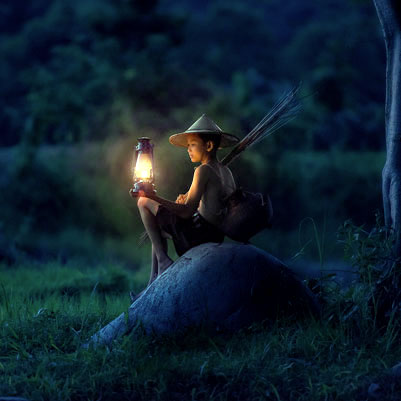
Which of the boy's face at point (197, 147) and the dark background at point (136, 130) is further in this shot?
the dark background at point (136, 130)

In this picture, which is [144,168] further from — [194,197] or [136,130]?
[136,130]

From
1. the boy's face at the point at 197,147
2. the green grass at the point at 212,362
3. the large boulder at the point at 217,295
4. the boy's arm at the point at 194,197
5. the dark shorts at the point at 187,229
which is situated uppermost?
the boy's face at the point at 197,147

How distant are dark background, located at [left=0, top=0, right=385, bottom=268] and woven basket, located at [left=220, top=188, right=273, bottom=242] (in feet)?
12.6

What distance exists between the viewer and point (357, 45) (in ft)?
89.7

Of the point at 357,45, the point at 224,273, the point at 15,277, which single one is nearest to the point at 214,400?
the point at 224,273

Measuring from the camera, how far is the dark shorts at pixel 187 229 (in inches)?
212

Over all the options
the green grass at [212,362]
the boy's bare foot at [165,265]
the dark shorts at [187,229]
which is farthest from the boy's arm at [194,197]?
the green grass at [212,362]

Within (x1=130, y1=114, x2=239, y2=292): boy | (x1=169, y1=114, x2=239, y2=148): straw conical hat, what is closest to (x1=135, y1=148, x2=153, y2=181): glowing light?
(x1=130, y1=114, x2=239, y2=292): boy

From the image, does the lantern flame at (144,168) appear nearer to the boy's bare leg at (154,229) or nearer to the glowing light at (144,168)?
the glowing light at (144,168)

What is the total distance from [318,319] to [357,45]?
23668 millimetres

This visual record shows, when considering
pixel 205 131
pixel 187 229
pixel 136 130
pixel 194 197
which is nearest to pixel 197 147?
pixel 205 131

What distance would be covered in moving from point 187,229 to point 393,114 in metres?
1.84

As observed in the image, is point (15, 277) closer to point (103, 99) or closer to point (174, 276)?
point (174, 276)

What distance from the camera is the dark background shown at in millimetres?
14594
